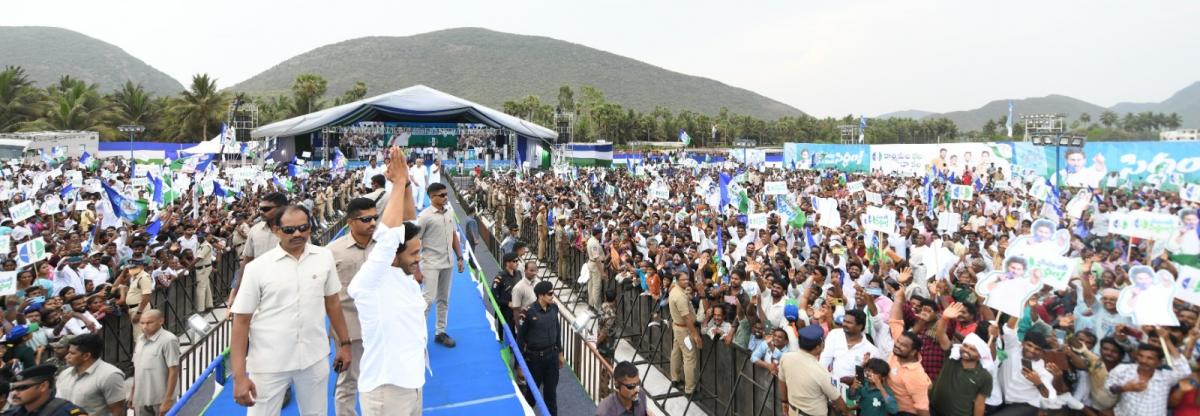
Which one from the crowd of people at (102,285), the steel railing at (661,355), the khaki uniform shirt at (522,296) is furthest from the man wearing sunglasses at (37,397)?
the steel railing at (661,355)

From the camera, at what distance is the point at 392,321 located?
315cm

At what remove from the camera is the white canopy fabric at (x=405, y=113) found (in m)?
33.6

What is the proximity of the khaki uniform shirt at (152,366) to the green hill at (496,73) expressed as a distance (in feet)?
467

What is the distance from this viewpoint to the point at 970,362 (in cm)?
455

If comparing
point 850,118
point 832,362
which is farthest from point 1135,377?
point 850,118

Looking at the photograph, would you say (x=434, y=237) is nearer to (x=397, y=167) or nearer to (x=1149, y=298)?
(x=397, y=167)

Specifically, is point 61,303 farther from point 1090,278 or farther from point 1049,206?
point 1049,206

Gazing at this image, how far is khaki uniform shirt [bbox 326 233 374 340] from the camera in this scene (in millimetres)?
3979

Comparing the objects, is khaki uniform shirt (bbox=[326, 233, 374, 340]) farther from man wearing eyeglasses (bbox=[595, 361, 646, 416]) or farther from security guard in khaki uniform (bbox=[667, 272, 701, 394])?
security guard in khaki uniform (bbox=[667, 272, 701, 394])

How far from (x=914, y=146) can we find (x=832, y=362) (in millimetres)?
27439

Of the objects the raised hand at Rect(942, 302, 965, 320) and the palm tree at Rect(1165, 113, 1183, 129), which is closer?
the raised hand at Rect(942, 302, 965, 320)

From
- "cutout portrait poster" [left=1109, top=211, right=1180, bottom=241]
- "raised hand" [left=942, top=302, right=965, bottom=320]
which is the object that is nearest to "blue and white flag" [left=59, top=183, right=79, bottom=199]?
"raised hand" [left=942, top=302, right=965, bottom=320]

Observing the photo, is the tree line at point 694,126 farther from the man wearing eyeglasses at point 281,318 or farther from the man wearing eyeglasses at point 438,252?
the man wearing eyeglasses at point 281,318

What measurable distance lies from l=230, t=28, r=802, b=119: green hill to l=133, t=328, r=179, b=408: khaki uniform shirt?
14236cm
